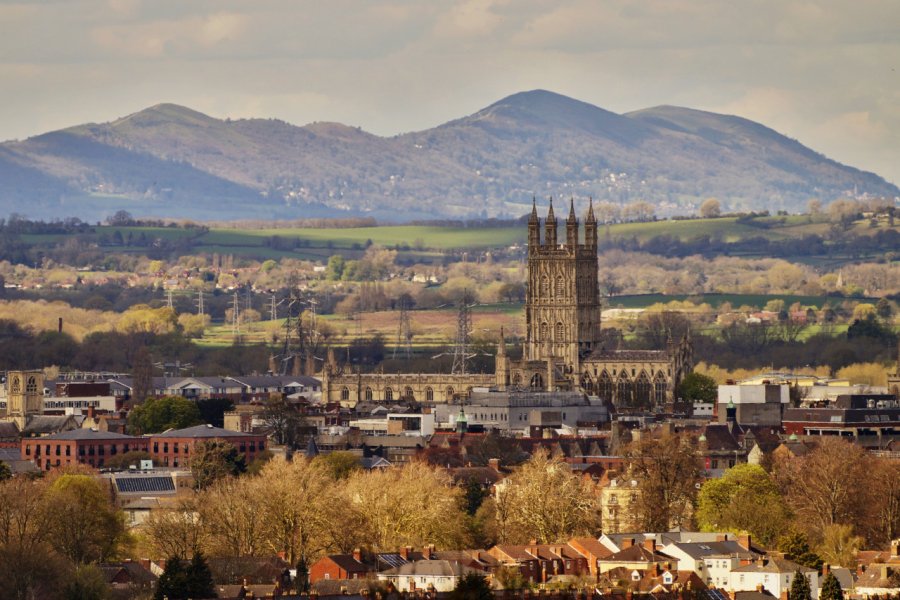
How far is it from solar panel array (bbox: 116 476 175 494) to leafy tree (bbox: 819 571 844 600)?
4237 centimetres

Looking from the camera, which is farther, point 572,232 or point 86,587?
point 572,232

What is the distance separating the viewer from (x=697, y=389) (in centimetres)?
17125

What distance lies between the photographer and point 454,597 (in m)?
66.9

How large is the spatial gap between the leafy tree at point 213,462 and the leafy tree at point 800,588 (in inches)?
1629

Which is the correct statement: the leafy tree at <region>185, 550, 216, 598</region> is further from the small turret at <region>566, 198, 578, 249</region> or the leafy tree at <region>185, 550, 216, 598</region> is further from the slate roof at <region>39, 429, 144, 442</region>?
the small turret at <region>566, 198, 578, 249</region>

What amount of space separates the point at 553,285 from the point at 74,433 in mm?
54850

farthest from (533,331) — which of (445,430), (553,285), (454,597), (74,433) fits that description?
(454,597)

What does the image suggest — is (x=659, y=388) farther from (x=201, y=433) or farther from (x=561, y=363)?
(x=201, y=433)

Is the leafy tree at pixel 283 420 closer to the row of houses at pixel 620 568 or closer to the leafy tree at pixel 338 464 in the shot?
the leafy tree at pixel 338 464

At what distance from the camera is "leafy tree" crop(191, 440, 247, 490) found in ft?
391

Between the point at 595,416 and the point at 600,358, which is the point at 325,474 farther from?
the point at 600,358

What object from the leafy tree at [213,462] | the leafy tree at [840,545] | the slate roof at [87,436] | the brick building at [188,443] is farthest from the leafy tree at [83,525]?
the slate roof at [87,436]

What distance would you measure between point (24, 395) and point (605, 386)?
38129 mm

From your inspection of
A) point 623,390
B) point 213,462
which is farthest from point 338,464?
point 623,390
